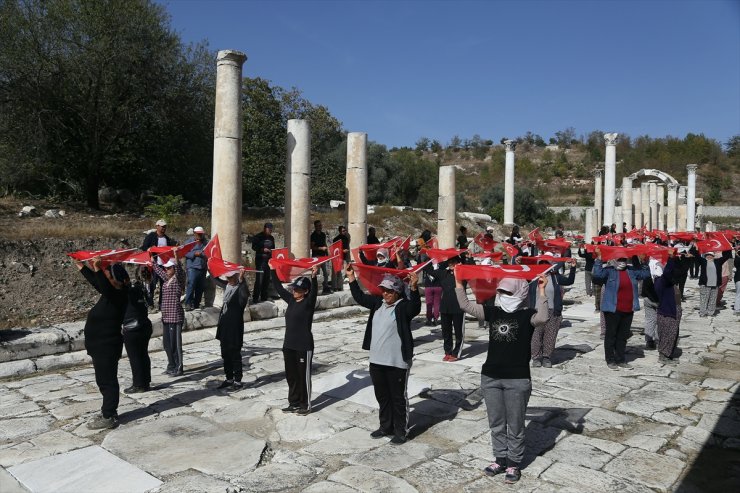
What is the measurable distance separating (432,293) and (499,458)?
675cm

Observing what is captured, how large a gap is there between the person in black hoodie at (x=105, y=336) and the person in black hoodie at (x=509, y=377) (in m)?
4.01

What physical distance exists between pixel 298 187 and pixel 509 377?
1001 cm

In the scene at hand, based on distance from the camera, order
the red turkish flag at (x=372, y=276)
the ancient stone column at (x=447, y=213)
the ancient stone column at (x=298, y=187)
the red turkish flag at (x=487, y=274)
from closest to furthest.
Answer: the red turkish flag at (x=487, y=274)
the red turkish flag at (x=372, y=276)
the ancient stone column at (x=298, y=187)
the ancient stone column at (x=447, y=213)

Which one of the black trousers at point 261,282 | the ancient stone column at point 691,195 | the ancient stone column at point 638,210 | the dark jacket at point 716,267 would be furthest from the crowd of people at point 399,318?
the ancient stone column at point 638,210

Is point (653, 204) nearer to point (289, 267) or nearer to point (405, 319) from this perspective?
point (289, 267)

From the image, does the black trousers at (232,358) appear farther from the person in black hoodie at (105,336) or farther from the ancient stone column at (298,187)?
the ancient stone column at (298,187)

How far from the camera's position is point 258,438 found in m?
6.21

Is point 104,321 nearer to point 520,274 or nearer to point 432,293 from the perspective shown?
point 520,274

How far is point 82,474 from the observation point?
206 inches

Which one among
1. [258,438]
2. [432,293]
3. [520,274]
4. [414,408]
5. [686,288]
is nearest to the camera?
[520,274]

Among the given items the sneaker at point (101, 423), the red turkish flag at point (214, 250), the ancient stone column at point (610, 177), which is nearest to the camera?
the sneaker at point (101, 423)

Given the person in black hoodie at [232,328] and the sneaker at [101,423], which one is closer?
the sneaker at [101,423]

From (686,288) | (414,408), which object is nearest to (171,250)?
(414,408)

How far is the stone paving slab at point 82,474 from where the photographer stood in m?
4.98
